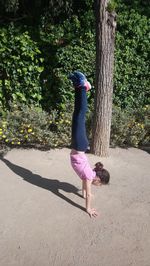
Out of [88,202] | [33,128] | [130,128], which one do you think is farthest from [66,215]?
[130,128]

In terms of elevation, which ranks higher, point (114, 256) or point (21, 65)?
point (21, 65)

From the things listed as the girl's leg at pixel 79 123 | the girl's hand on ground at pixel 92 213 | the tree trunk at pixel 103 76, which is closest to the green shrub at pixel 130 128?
the tree trunk at pixel 103 76

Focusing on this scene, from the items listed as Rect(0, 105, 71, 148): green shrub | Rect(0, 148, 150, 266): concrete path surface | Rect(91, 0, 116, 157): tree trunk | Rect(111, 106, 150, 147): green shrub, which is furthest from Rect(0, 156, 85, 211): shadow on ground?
Rect(111, 106, 150, 147): green shrub

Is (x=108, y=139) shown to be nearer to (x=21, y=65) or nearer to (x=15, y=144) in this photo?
(x=15, y=144)

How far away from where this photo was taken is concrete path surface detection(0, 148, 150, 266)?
4555mm

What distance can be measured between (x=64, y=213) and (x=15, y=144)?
2.59m

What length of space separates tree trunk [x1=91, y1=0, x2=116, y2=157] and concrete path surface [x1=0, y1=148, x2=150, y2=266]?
35 centimetres

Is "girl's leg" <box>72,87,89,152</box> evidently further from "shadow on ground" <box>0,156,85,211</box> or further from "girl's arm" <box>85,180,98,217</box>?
"shadow on ground" <box>0,156,85,211</box>

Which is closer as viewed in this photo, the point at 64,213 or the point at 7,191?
the point at 64,213

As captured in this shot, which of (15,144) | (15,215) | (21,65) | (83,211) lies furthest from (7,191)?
(21,65)

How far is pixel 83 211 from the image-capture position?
5.48 meters

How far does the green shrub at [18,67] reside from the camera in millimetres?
8172

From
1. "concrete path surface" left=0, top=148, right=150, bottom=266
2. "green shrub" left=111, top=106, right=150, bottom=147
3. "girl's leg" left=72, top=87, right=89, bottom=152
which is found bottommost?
"concrete path surface" left=0, top=148, right=150, bottom=266

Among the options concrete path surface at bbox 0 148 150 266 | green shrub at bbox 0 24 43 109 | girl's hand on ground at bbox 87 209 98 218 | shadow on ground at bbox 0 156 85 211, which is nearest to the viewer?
concrete path surface at bbox 0 148 150 266
